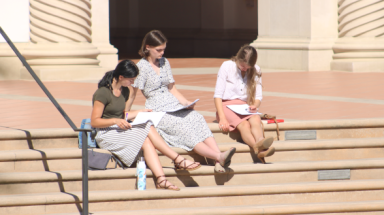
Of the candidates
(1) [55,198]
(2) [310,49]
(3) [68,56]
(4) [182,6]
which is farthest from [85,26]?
(4) [182,6]

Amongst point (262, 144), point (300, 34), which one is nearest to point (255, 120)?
point (262, 144)

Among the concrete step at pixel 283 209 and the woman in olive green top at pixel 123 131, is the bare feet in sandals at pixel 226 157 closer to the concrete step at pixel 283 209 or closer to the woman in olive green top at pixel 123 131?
the woman in olive green top at pixel 123 131

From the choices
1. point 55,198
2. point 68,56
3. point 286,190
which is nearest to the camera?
point 55,198

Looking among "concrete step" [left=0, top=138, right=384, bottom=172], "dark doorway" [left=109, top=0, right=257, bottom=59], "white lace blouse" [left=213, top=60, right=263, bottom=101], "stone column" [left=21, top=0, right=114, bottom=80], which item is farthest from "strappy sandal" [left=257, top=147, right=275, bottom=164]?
"dark doorway" [left=109, top=0, right=257, bottom=59]

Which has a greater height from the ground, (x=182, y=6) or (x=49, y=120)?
(x=182, y=6)

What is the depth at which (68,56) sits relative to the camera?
11273mm

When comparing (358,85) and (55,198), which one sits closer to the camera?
(55,198)

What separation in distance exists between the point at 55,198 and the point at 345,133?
3049 mm

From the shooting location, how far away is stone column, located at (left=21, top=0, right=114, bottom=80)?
11133 millimetres

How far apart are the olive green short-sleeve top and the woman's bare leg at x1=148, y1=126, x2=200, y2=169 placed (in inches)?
14.3

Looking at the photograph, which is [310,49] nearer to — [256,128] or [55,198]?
[256,128]

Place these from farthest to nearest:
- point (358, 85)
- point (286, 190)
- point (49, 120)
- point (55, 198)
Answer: point (358, 85), point (49, 120), point (286, 190), point (55, 198)

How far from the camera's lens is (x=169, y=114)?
5.69 metres

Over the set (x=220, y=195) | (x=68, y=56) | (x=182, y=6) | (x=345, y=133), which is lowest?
(x=220, y=195)
